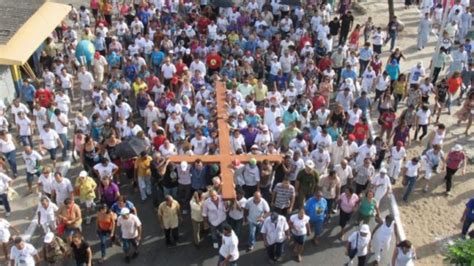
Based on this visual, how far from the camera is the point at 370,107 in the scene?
18.4 m

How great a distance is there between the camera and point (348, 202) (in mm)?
12672

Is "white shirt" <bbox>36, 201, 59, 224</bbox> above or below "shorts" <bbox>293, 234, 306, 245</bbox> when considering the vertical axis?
above

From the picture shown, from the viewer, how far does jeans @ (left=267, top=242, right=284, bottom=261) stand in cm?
1226

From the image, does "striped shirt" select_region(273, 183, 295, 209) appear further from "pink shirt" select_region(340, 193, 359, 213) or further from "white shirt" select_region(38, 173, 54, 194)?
"white shirt" select_region(38, 173, 54, 194)

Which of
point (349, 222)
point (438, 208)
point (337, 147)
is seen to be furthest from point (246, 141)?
point (438, 208)

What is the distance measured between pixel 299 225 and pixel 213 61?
784 cm

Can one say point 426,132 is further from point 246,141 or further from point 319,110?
point 246,141

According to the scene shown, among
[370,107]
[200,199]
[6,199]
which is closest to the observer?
[200,199]

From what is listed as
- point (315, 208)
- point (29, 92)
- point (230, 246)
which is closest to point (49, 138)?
point (29, 92)

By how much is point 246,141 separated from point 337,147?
226 cm

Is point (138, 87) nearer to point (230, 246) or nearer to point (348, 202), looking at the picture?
point (230, 246)

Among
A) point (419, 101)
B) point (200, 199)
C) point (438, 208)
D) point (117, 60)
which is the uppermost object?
point (117, 60)

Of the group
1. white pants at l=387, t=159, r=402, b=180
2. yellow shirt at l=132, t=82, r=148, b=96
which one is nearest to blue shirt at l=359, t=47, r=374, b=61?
white pants at l=387, t=159, r=402, b=180

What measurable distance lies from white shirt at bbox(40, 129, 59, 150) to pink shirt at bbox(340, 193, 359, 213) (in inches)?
282
